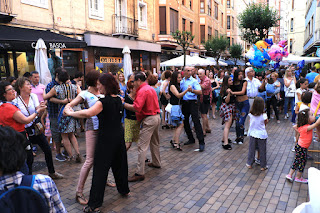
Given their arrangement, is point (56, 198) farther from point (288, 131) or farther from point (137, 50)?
point (137, 50)

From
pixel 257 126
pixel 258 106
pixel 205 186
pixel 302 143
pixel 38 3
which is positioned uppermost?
pixel 38 3

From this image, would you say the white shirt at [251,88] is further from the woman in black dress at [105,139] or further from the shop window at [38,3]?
the shop window at [38,3]

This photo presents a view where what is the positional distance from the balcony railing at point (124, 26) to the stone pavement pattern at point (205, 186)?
39.3 ft

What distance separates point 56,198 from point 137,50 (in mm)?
18934

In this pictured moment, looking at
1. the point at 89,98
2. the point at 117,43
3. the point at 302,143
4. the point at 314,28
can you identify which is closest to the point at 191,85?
the point at 302,143

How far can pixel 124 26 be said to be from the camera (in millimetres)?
17719

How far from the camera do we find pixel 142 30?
20391 mm

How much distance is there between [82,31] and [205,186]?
12307mm

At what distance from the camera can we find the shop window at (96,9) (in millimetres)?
15134

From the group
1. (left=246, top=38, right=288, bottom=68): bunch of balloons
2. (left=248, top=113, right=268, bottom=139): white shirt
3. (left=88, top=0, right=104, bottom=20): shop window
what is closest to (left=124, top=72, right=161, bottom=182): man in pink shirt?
(left=248, top=113, right=268, bottom=139): white shirt

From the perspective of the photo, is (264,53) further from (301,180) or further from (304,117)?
→ (301,180)

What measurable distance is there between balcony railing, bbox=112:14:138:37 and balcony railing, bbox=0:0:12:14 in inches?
289

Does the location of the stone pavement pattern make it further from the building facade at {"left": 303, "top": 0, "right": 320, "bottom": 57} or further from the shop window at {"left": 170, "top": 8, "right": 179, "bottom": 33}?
the shop window at {"left": 170, "top": 8, "right": 179, "bottom": 33}

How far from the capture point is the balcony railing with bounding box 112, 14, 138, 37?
17108 mm
